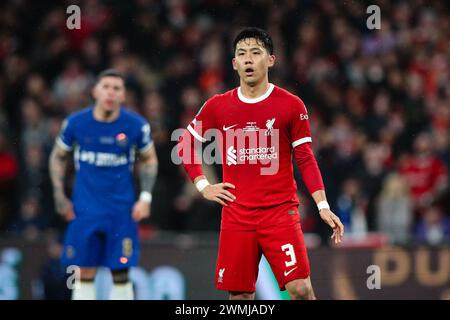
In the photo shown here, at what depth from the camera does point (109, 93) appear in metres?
8.28

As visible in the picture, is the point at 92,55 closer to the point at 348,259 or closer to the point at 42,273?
the point at 42,273

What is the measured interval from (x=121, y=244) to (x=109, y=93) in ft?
4.43

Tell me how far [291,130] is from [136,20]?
27.4 feet

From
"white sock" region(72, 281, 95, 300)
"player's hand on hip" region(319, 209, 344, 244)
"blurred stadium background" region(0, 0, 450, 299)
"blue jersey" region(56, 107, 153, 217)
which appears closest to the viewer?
"player's hand on hip" region(319, 209, 344, 244)

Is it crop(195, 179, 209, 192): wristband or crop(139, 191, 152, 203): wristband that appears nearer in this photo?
crop(195, 179, 209, 192): wristband

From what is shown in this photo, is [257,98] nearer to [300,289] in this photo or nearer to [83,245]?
[300,289]

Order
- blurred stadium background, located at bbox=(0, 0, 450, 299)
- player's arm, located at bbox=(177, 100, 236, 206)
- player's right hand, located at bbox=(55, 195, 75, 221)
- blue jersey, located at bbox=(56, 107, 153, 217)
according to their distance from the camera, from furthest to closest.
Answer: blurred stadium background, located at bbox=(0, 0, 450, 299)
player's right hand, located at bbox=(55, 195, 75, 221)
blue jersey, located at bbox=(56, 107, 153, 217)
player's arm, located at bbox=(177, 100, 236, 206)

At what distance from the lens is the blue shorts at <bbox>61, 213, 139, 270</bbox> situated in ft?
26.8

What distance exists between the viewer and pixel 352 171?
11641 mm

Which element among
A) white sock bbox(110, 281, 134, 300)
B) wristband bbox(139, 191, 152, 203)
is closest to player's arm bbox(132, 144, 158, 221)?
wristband bbox(139, 191, 152, 203)

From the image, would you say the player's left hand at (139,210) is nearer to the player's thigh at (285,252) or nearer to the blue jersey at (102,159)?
the blue jersey at (102,159)

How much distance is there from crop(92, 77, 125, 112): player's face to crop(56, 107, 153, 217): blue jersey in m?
0.15

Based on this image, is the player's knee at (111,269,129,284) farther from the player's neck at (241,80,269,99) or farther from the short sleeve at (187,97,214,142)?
the player's neck at (241,80,269,99)

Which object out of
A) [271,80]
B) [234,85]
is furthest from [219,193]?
[271,80]
